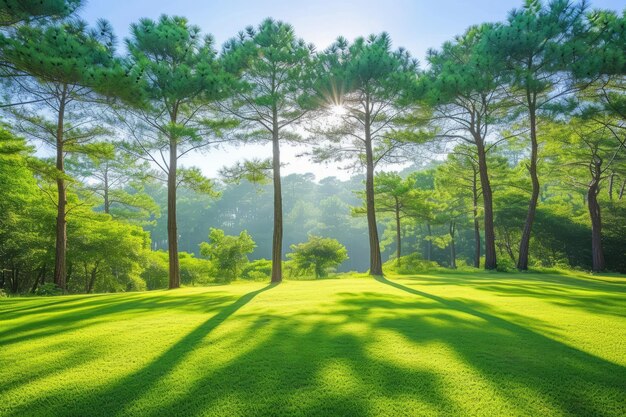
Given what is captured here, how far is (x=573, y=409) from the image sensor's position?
167 cm

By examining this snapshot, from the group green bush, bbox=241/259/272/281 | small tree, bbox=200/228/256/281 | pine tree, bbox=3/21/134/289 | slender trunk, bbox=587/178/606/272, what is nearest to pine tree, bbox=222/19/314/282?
pine tree, bbox=3/21/134/289

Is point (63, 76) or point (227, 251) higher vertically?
point (63, 76)

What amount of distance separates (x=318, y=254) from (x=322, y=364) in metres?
17.8

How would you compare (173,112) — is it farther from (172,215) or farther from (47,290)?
(47,290)

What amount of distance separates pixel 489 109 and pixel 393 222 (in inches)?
744

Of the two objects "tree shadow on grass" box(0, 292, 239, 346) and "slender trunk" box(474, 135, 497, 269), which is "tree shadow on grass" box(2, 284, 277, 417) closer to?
"tree shadow on grass" box(0, 292, 239, 346)

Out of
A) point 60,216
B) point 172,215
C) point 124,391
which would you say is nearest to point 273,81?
point 172,215

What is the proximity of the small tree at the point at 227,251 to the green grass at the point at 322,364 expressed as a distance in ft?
54.8

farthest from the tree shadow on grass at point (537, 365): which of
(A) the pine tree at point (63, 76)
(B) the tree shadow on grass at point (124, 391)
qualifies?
(A) the pine tree at point (63, 76)

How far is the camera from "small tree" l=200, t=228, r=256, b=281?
20.5 metres

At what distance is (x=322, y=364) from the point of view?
2.26 meters

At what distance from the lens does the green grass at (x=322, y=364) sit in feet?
5.76

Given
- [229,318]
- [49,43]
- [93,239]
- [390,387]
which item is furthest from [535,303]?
[93,239]

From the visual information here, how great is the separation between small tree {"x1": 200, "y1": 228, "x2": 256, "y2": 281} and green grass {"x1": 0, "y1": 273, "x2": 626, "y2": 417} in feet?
54.8
